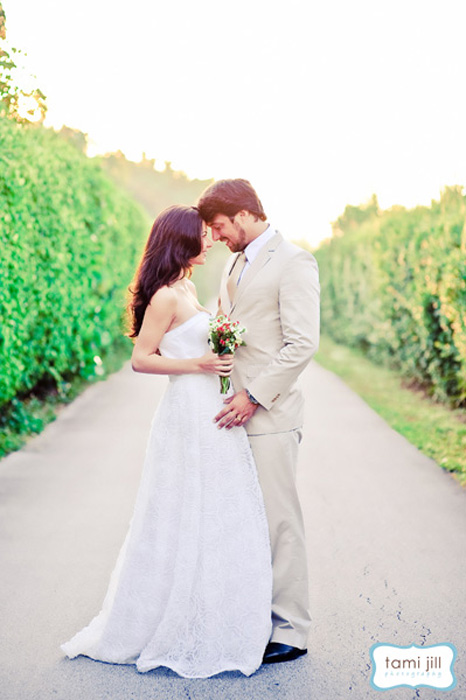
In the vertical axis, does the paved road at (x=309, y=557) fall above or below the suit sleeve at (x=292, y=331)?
below

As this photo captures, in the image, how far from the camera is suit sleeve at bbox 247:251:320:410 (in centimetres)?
371

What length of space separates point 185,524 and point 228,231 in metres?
1.49

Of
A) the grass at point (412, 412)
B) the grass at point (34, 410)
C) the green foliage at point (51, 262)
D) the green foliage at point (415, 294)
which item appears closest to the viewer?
the green foliage at point (51, 262)

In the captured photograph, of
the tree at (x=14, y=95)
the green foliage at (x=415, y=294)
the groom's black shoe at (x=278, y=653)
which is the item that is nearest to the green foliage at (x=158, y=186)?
the green foliage at (x=415, y=294)

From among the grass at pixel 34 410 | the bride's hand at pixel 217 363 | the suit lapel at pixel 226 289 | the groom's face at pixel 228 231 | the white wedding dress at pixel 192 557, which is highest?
the groom's face at pixel 228 231

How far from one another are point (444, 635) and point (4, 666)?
224 cm

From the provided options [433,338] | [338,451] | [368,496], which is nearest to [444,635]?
[368,496]

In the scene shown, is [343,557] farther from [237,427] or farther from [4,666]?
[4,666]

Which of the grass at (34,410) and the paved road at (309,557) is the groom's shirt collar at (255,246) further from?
the grass at (34,410)

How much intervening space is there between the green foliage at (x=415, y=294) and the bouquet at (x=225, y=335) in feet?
19.6

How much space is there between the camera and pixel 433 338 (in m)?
11.8

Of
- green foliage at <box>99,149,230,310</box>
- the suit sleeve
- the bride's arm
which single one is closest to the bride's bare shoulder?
the bride's arm

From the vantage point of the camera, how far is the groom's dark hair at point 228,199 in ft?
12.5

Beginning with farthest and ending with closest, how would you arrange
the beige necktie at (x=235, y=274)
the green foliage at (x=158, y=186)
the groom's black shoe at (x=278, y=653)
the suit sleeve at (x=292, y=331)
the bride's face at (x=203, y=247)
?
the green foliage at (x=158, y=186)
the beige necktie at (x=235, y=274)
the bride's face at (x=203, y=247)
the groom's black shoe at (x=278, y=653)
the suit sleeve at (x=292, y=331)
